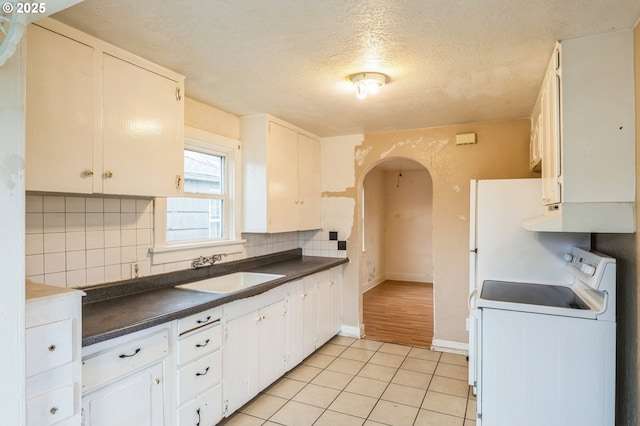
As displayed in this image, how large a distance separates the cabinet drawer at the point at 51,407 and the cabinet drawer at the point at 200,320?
637 millimetres

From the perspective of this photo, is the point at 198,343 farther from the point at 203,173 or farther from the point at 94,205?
the point at 203,173

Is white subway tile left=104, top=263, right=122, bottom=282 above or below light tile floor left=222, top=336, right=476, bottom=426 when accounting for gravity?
above

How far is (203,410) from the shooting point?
7.18ft

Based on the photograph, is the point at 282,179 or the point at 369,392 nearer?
the point at 369,392

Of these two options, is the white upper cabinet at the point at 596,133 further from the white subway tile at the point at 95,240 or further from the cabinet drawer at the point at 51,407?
the white subway tile at the point at 95,240

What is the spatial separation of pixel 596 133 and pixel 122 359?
2.47 meters

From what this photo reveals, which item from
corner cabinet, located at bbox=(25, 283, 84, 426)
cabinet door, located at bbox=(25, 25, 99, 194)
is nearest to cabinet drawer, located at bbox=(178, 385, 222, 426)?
corner cabinet, located at bbox=(25, 283, 84, 426)

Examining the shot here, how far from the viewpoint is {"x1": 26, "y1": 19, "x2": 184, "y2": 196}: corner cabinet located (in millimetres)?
1650

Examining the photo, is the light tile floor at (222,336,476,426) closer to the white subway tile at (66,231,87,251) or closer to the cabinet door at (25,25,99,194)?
the white subway tile at (66,231,87,251)

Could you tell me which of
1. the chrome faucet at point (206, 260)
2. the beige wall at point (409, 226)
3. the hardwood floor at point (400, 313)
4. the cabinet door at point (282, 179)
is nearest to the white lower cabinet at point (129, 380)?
the chrome faucet at point (206, 260)

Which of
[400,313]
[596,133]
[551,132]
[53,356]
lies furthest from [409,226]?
[53,356]

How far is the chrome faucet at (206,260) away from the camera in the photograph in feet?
9.36

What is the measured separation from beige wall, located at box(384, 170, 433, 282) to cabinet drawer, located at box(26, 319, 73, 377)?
6499 millimetres

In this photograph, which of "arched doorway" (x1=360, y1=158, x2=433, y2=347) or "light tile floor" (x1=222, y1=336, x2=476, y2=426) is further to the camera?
"arched doorway" (x1=360, y1=158, x2=433, y2=347)
